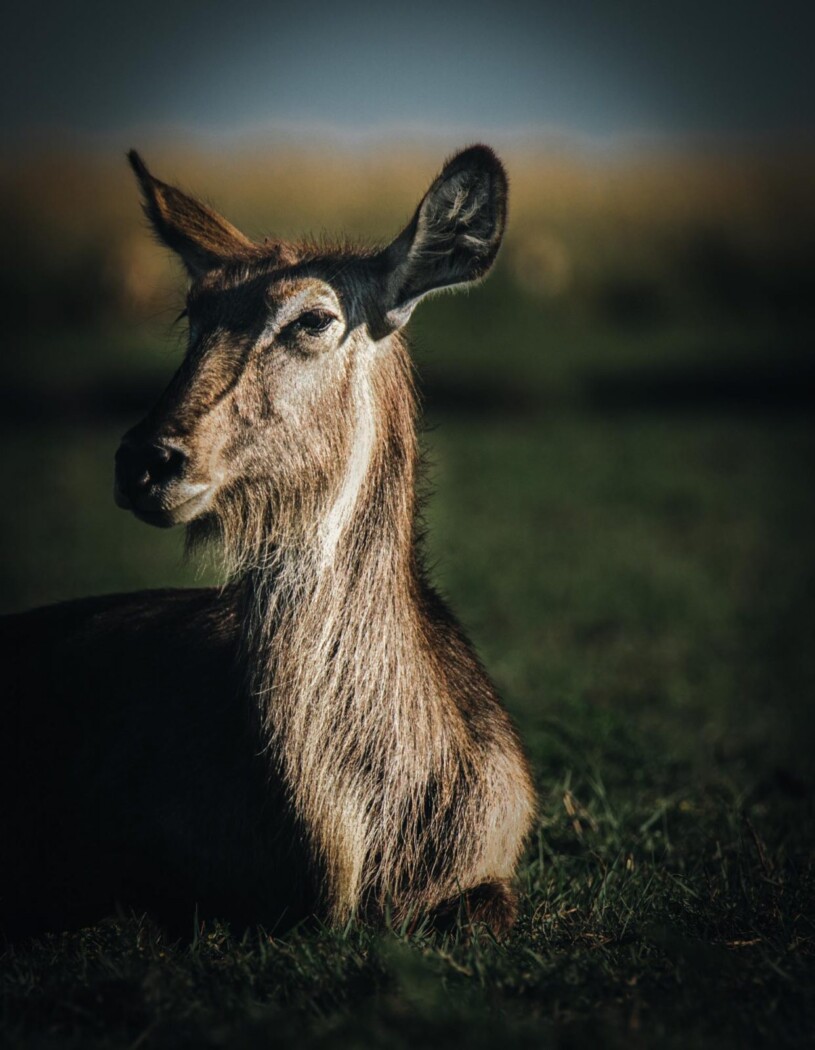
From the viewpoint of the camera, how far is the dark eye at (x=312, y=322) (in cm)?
348

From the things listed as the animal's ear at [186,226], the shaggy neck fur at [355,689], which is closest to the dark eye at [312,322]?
the shaggy neck fur at [355,689]

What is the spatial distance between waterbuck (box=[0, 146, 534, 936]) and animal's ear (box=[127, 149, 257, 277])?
0.31 m

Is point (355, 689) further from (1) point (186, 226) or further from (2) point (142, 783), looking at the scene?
(1) point (186, 226)

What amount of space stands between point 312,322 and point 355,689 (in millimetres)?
1156

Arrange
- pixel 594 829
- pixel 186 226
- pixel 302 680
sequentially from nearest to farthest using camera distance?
pixel 302 680, pixel 186 226, pixel 594 829

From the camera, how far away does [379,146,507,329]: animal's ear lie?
3441 mm

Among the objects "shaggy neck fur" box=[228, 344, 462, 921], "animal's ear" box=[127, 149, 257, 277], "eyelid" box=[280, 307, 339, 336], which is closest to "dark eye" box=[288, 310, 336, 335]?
"eyelid" box=[280, 307, 339, 336]

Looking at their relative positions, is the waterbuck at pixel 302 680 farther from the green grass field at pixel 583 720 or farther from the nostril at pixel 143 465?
the green grass field at pixel 583 720

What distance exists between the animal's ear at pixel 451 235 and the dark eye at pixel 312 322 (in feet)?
0.78

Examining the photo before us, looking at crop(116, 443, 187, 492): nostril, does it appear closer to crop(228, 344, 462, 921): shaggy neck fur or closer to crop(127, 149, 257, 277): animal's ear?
crop(228, 344, 462, 921): shaggy neck fur

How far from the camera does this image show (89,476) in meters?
13.6

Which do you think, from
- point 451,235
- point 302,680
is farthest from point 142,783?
point 451,235

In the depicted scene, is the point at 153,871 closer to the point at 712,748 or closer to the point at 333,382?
the point at 333,382

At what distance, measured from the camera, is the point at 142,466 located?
314 centimetres
